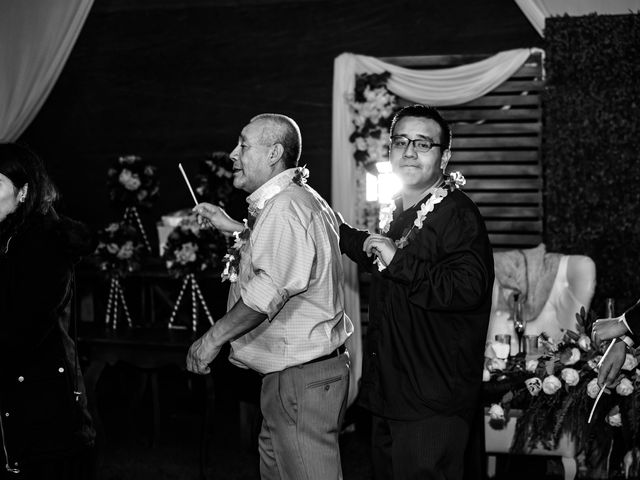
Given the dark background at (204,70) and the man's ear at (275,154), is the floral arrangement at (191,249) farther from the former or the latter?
the man's ear at (275,154)

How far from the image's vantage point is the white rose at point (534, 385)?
3.72 metres

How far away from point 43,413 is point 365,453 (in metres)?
2.73

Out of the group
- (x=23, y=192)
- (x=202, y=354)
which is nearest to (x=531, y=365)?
(x=202, y=354)

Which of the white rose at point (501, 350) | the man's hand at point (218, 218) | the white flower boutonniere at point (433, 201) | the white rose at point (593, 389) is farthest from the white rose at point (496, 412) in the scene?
the man's hand at point (218, 218)

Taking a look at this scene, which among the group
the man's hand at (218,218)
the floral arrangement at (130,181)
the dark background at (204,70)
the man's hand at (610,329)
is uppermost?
the dark background at (204,70)

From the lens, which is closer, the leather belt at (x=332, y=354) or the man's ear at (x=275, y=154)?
the leather belt at (x=332, y=354)

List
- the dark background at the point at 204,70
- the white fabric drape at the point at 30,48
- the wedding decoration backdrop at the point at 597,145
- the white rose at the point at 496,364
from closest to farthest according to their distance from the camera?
the white rose at the point at 496,364 < the wedding decoration backdrop at the point at 597,145 < the dark background at the point at 204,70 < the white fabric drape at the point at 30,48

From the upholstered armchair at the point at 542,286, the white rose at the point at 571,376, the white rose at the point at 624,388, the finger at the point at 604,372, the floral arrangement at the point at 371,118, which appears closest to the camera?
the finger at the point at 604,372

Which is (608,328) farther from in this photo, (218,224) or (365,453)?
(365,453)

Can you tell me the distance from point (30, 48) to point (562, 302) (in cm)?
428

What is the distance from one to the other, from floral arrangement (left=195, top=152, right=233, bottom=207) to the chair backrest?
1797mm

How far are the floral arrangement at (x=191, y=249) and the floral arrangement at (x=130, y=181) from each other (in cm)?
55

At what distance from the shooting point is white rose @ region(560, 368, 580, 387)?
3.66 metres

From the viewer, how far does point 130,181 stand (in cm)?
551
